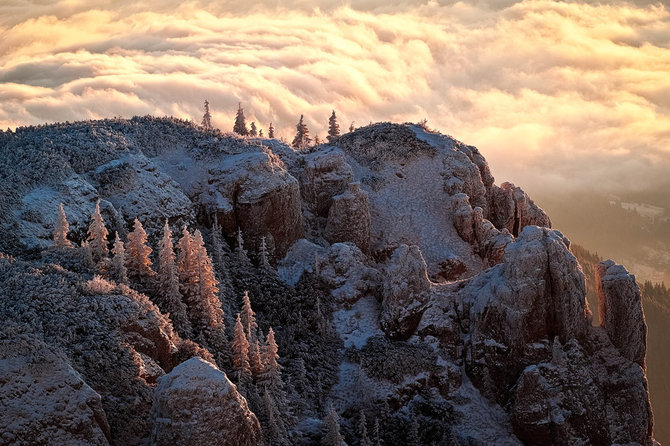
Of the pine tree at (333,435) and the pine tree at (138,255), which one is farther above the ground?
the pine tree at (138,255)

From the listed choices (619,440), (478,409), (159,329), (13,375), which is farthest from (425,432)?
(13,375)

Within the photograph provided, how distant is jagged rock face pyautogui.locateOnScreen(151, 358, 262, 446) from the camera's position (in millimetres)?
40594

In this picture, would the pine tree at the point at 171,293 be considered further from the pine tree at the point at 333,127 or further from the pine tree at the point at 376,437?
the pine tree at the point at 333,127

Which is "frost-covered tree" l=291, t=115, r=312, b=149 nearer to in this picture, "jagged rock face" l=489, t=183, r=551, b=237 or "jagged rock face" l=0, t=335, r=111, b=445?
"jagged rock face" l=489, t=183, r=551, b=237

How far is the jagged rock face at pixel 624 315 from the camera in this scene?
225 ft

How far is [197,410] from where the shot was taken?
40906mm

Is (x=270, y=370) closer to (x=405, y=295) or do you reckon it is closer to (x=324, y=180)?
(x=405, y=295)

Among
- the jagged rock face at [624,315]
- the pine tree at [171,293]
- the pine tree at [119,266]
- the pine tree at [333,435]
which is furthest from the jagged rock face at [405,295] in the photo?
the pine tree at [119,266]

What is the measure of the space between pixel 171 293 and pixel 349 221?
3076cm

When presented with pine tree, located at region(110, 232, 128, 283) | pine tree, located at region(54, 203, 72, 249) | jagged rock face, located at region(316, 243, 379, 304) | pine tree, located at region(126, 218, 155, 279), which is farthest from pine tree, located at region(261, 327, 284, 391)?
pine tree, located at region(54, 203, 72, 249)

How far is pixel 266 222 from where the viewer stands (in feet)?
260

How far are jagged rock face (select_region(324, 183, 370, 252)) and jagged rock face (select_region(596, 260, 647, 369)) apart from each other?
28.3m

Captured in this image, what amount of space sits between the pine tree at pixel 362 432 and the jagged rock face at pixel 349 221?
2735 centimetres

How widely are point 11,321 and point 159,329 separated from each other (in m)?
10.3
